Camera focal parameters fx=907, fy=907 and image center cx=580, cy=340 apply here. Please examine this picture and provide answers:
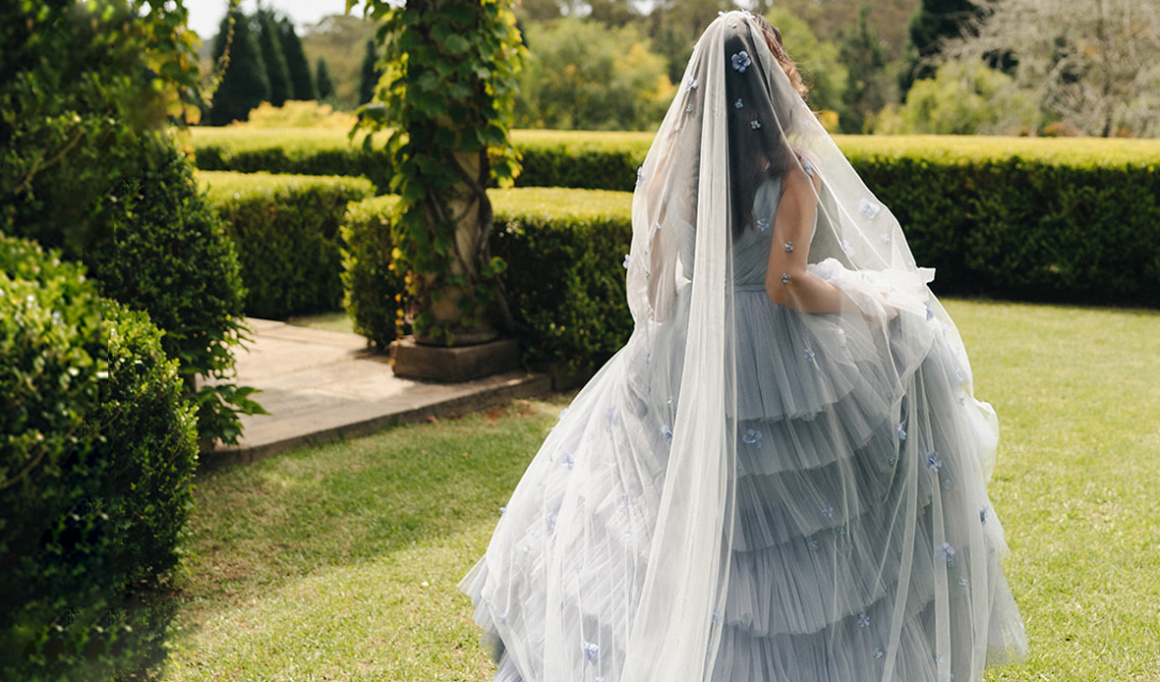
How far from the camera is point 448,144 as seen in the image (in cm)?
530

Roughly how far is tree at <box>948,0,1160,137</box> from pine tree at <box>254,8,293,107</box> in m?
20.7

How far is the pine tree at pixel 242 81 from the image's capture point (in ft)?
86.0

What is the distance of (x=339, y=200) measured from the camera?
28.0 feet

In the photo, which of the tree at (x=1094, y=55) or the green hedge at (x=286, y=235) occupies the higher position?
the tree at (x=1094, y=55)

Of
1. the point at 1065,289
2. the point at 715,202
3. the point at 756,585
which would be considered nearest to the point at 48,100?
the point at 715,202

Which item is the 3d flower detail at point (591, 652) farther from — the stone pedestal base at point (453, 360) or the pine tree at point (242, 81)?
the pine tree at point (242, 81)

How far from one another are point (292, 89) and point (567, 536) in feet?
98.3

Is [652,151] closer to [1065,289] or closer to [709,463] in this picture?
[709,463]

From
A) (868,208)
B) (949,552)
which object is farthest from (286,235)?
(949,552)

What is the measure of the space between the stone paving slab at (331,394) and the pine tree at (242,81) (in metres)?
A: 22.1

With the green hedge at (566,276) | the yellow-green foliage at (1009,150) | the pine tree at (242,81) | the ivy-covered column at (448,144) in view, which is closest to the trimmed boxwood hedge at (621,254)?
the green hedge at (566,276)

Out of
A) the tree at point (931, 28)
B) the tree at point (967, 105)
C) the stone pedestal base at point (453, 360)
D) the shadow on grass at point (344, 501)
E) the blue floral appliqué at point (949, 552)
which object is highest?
the tree at point (931, 28)

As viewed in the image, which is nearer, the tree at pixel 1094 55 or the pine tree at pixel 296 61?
the tree at pixel 1094 55

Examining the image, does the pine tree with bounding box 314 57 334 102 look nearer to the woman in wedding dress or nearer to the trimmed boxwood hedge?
the trimmed boxwood hedge
